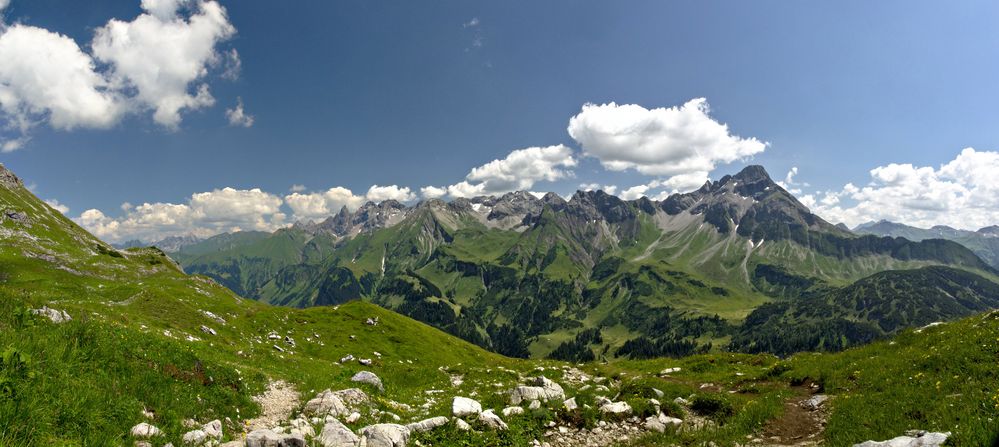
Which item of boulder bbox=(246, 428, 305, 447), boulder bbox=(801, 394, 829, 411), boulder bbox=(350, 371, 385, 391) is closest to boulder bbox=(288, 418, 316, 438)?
boulder bbox=(246, 428, 305, 447)

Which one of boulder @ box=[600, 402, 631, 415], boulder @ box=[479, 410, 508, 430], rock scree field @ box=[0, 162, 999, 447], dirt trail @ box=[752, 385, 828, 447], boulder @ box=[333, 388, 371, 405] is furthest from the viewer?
boulder @ box=[333, 388, 371, 405]

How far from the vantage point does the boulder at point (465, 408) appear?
49.0ft

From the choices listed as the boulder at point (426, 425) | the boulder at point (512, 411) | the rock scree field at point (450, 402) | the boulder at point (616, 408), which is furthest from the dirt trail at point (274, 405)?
the boulder at point (616, 408)

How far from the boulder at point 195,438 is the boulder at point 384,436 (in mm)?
3771

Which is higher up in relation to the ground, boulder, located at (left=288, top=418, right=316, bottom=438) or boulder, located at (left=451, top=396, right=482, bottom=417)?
boulder, located at (left=288, top=418, right=316, bottom=438)

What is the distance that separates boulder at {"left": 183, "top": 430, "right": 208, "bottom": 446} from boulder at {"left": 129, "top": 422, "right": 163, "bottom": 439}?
61 centimetres

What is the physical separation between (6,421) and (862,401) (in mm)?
24366

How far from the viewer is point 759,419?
1614 cm

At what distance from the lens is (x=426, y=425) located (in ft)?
44.0

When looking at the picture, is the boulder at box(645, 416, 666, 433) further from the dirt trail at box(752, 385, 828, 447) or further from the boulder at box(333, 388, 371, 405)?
the boulder at box(333, 388, 371, 405)

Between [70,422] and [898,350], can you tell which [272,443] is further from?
[898,350]

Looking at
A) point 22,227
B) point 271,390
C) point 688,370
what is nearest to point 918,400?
point 688,370

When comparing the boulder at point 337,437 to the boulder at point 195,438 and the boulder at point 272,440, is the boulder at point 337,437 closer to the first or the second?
the boulder at point 272,440

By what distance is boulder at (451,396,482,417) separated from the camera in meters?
14.9
